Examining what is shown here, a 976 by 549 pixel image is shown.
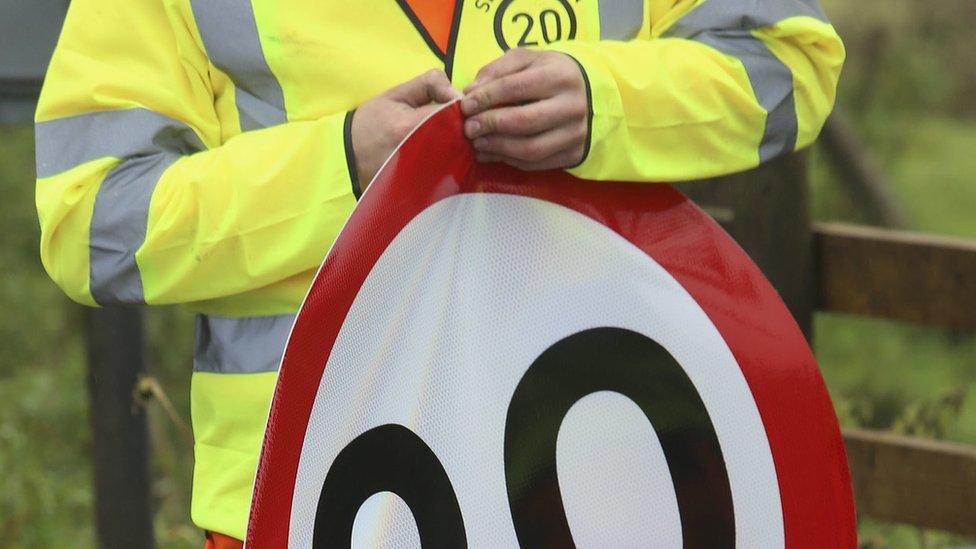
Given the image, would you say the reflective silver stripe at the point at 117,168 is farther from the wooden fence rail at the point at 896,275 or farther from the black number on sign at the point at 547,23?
the wooden fence rail at the point at 896,275

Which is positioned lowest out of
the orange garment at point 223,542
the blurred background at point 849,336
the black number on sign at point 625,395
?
the blurred background at point 849,336

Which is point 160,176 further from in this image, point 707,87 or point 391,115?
point 707,87

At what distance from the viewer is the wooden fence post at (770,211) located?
A: 3.30m

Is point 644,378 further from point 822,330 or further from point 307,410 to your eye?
point 822,330

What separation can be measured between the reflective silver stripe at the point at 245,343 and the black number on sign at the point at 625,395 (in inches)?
11.8

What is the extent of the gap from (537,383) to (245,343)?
36 cm

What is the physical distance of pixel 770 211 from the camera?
11.0 feet

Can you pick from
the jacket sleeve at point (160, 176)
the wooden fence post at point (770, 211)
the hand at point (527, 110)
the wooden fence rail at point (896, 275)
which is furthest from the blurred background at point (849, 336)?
the hand at point (527, 110)

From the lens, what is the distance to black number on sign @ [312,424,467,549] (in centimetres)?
156

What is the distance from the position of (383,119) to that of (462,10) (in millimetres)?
203

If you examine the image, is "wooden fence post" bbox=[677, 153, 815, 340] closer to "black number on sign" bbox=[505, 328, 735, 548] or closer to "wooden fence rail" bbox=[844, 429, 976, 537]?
"wooden fence rail" bbox=[844, 429, 976, 537]

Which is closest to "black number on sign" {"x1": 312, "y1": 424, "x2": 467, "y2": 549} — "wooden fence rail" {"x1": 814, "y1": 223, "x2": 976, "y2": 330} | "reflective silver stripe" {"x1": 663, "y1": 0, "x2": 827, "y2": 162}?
"reflective silver stripe" {"x1": 663, "y1": 0, "x2": 827, "y2": 162}

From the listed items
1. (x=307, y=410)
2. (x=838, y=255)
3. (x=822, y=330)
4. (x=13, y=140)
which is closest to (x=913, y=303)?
(x=838, y=255)

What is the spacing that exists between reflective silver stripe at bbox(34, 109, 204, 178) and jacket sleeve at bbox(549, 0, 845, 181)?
45 centimetres
